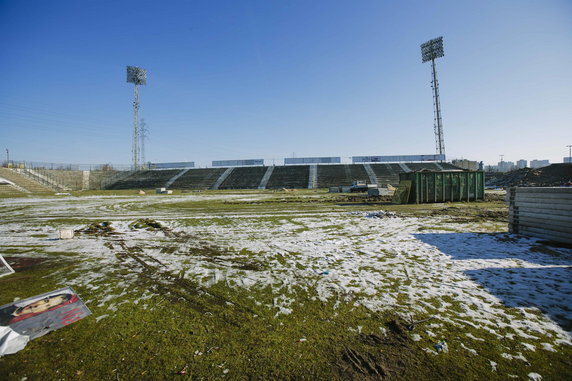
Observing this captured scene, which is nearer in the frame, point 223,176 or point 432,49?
point 432,49

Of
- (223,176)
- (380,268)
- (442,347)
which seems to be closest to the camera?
(442,347)

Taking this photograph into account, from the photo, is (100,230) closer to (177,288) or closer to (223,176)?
(177,288)

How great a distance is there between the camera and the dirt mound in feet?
106

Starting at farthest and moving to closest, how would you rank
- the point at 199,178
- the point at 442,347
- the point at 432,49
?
the point at 199,178 → the point at 432,49 → the point at 442,347

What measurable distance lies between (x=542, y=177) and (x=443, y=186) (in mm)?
30929

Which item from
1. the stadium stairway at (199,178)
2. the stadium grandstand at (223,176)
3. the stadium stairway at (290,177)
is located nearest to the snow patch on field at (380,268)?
the stadium grandstand at (223,176)

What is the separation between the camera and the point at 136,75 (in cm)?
5950

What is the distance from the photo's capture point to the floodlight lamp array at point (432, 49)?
45781mm

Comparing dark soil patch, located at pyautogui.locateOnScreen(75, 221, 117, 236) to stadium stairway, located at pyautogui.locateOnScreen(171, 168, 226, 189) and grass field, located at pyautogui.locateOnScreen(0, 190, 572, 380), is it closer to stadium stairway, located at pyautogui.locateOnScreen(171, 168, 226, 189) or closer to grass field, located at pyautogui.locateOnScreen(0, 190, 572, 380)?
grass field, located at pyautogui.locateOnScreen(0, 190, 572, 380)

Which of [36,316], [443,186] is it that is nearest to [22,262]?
[36,316]

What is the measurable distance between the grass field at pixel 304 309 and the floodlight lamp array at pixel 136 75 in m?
66.6

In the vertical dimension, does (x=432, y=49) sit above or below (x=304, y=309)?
above

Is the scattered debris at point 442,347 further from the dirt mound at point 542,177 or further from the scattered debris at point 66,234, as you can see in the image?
the dirt mound at point 542,177


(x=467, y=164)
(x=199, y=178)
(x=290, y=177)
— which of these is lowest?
(x=290, y=177)
